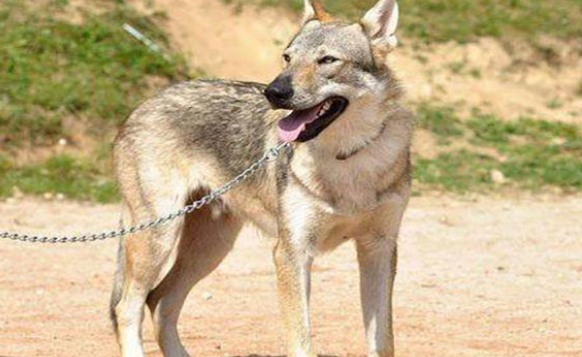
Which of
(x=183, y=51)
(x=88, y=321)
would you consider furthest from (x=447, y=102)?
(x=88, y=321)

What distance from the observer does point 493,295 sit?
11.1 meters

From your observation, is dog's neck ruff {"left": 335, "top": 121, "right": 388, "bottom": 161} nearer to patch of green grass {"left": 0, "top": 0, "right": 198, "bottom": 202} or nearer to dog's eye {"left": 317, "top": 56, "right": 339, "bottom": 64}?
dog's eye {"left": 317, "top": 56, "right": 339, "bottom": 64}

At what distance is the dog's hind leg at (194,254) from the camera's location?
9.02 m

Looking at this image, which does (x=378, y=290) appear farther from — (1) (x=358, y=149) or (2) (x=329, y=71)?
(2) (x=329, y=71)

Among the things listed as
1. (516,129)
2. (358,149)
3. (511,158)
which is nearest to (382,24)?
(358,149)

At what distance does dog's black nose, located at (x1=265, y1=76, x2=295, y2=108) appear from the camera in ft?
23.6

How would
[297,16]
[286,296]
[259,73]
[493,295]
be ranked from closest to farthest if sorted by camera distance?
[286,296] < [493,295] < [259,73] < [297,16]

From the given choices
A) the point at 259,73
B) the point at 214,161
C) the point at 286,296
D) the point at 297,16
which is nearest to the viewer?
the point at 286,296

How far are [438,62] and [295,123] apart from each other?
38.7 ft

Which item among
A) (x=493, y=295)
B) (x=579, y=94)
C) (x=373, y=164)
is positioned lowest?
(x=579, y=94)

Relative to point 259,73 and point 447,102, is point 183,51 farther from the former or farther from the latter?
point 447,102

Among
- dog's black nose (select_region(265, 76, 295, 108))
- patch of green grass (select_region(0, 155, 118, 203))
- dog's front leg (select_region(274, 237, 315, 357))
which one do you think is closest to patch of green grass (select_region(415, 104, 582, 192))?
patch of green grass (select_region(0, 155, 118, 203))

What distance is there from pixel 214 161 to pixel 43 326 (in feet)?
6.90

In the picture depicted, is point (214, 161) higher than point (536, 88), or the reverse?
point (214, 161)
